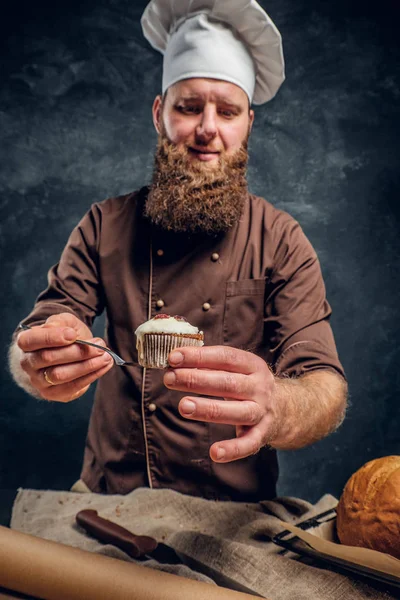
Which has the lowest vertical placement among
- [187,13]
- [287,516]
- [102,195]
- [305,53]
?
[287,516]

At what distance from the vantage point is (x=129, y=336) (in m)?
2.29

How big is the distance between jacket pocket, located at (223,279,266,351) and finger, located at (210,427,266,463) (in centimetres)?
109

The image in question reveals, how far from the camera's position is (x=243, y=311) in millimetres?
2258

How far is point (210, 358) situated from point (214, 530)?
2.42 feet

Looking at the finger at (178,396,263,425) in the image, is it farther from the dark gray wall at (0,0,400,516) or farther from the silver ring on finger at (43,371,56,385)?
the dark gray wall at (0,0,400,516)

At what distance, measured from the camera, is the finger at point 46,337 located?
134 centimetres

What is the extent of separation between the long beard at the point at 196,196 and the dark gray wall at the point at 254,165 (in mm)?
1283

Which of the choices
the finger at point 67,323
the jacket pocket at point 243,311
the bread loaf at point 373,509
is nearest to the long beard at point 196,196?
the jacket pocket at point 243,311

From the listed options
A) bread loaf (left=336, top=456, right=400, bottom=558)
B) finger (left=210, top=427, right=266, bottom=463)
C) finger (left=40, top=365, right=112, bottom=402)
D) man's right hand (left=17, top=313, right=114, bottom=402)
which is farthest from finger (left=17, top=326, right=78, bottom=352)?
bread loaf (left=336, top=456, right=400, bottom=558)

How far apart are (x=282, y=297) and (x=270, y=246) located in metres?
0.23

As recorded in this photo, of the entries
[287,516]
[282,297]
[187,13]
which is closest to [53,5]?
[187,13]

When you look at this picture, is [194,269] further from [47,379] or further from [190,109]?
[47,379]

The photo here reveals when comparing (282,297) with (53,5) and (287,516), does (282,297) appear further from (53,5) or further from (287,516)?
(53,5)

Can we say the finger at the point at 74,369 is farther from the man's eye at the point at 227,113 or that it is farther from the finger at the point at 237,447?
the man's eye at the point at 227,113
